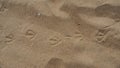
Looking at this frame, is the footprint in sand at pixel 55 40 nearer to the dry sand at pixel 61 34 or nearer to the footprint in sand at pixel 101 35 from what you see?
the dry sand at pixel 61 34

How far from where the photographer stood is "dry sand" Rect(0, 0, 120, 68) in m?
1.21

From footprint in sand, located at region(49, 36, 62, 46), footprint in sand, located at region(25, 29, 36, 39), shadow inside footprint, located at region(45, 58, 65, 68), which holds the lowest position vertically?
shadow inside footprint, located at region(45, 58, 65, 68)

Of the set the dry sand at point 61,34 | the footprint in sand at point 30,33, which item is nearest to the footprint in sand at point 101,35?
the dry sand at point 61,34

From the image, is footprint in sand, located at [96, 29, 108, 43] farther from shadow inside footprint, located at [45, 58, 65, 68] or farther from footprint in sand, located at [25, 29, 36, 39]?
footprint in sand, located at [25, 29, 36, 39]

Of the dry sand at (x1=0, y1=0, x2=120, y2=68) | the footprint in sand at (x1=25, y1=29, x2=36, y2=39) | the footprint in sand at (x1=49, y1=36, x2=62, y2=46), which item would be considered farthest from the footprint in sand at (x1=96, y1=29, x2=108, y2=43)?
the footprint in sand at (x1=25, y1=29, x2=36, y2=39)

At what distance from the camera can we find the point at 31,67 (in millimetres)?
1230

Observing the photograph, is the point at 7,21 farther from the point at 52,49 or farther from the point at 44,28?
the point at 52,49

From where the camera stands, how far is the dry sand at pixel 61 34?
1.21 metres

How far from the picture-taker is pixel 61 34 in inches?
51.8

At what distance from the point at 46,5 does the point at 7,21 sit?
270mm

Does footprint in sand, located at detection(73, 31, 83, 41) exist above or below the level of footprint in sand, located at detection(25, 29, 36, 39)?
below

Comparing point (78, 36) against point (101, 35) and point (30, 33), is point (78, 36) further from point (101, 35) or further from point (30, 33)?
point (30, 33)

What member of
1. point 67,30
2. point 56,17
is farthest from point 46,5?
point 67,30

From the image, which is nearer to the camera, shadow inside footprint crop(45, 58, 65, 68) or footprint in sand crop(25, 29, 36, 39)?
shadow inside footprint crop(45, 58, 65, 68)
